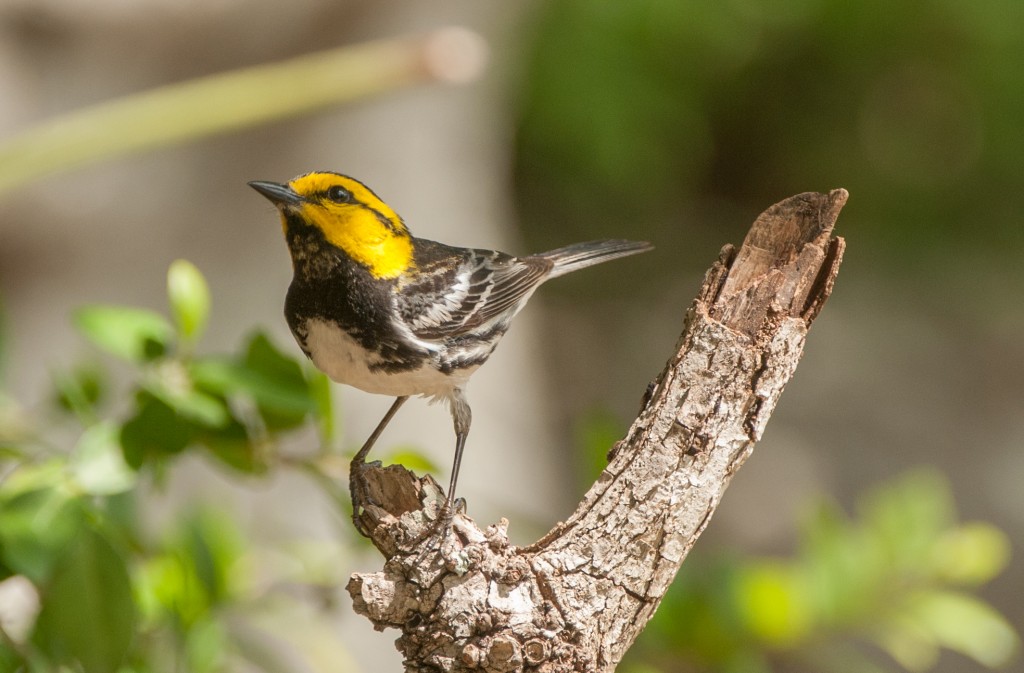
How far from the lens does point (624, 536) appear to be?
136 centimetres

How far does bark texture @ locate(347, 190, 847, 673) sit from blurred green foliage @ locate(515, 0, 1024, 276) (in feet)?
12.8

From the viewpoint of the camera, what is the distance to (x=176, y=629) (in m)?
1.69

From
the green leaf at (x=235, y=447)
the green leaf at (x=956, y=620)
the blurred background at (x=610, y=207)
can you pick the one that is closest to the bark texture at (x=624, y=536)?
the green leaf at (x=235, y=447)

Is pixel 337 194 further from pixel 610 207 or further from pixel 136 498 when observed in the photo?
pixel 610 207

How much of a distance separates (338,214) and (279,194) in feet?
0.35

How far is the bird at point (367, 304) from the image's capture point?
181cm

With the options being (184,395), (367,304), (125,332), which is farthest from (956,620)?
(125,332)

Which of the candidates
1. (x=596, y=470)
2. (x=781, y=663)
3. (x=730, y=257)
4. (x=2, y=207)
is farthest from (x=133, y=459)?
(x=781, y=663)

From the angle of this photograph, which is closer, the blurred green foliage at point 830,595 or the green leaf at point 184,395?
the green leaf at point 184,395

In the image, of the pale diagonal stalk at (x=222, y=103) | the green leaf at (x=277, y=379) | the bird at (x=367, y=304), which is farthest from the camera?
the pale diagonal stalk at (x=222, y=103)

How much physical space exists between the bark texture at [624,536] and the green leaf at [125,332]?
57 centimetres

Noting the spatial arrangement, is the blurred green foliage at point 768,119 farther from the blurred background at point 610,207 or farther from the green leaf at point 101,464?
the green leaf at point 101,464

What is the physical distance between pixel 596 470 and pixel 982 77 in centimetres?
447

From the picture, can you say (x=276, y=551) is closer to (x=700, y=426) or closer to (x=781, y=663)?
(x=700, y=426)
